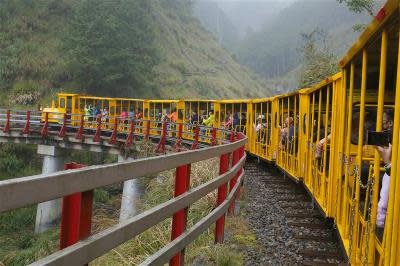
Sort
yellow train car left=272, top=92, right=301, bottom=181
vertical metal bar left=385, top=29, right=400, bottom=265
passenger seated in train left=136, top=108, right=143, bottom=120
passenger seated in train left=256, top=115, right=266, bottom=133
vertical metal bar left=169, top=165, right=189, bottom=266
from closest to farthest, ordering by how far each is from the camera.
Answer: vertical metal bar left=385, top=29, right=400, bottom=265 < vertical metal bar left=169, top=165, right=189, bottom=266 < yellow train car left=272, top=92, right=301, bottom=181 < passenger seated in train left=256, top=115, right=266, bottom=133 < passenger seated in train left=136, top=108, right=143, bottom=120

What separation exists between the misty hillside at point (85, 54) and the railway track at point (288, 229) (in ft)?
127

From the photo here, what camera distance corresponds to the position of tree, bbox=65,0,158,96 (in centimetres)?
4725

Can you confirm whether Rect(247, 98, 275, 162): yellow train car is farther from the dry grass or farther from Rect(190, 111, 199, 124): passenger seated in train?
the dry grass

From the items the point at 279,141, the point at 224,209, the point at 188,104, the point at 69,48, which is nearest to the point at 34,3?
the point at 69,48

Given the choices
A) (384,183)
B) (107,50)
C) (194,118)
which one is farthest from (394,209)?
(107,50)

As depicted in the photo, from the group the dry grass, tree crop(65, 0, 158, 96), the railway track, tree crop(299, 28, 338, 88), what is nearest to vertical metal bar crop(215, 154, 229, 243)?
the dry grass

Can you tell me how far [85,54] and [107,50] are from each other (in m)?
2.18

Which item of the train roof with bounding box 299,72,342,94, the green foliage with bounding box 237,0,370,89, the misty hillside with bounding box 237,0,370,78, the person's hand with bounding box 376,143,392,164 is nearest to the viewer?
the person's hand with bounding box 376,143,392,164

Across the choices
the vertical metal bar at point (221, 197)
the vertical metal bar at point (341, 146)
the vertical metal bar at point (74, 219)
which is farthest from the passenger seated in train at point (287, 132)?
the vertical metal bar at point (74, 219)

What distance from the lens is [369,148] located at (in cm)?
533

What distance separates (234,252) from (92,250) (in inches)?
137

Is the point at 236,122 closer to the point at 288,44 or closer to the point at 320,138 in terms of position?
the point at 320,138

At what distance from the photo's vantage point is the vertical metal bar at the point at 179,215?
A: 3.92 meters

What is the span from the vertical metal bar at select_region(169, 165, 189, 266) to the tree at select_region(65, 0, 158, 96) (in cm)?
4409
